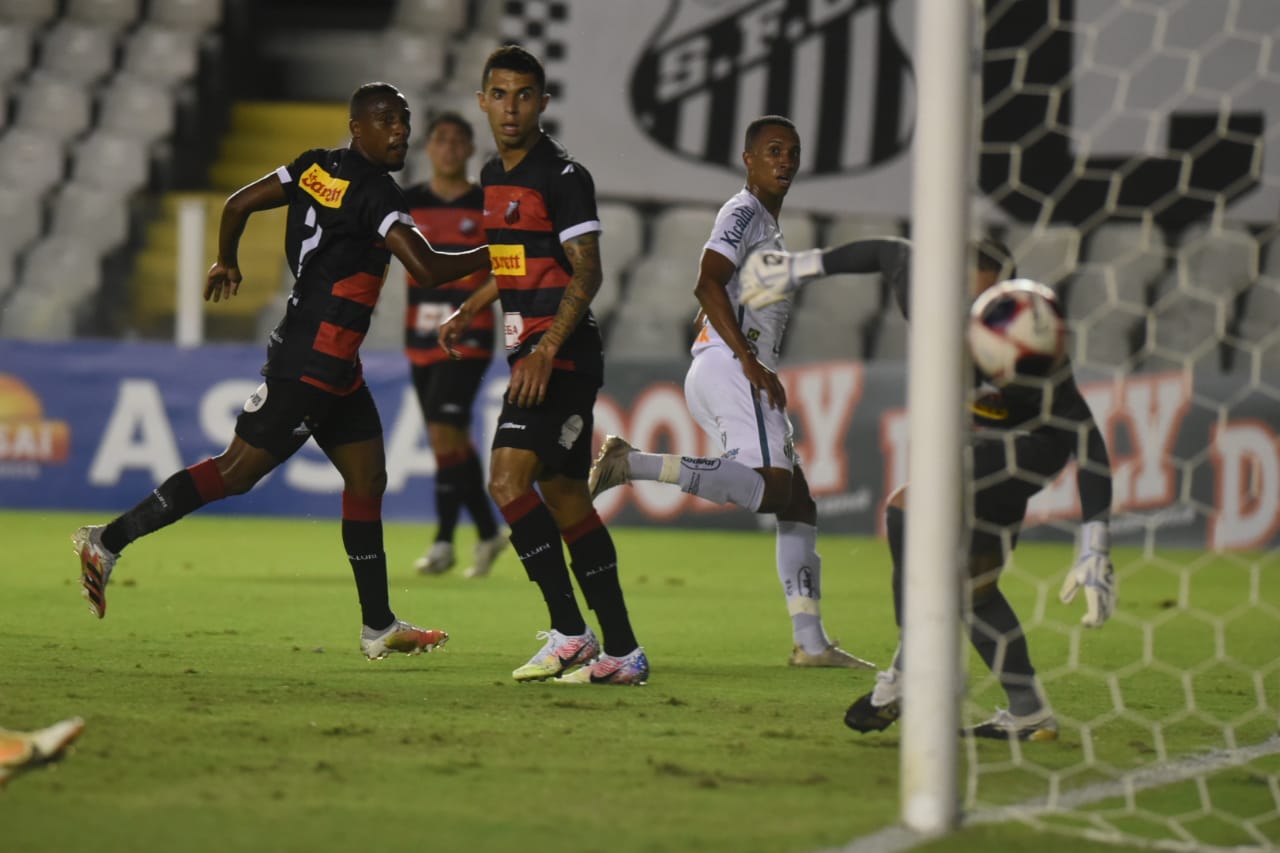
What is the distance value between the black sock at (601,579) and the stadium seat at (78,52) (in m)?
10.8

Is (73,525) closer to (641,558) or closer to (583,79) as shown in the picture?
(641,558)

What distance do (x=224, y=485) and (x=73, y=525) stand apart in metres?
5.62

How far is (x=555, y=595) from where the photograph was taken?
5.36 metres

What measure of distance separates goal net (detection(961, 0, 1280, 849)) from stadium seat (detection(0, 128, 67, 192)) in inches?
278

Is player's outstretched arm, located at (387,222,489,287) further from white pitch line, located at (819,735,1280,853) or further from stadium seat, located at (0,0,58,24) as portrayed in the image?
stadium seat, located at (0,0,58,24)

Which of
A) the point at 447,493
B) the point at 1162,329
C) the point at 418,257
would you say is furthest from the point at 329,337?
the point at 1162,329

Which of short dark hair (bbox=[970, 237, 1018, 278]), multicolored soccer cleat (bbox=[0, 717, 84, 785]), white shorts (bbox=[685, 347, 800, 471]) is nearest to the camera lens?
multicolored soccer cleat (bbox=[0, 717, 84, 785])

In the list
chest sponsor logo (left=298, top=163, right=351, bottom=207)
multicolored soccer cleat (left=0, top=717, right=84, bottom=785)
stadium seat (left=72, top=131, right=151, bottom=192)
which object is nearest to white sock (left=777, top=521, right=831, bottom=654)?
chest sponsor logo (left=298, top=163, right=351, bottom=207)

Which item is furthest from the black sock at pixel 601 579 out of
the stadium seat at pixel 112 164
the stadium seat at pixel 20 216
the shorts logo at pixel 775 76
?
the stadium seat at pixel 112 164

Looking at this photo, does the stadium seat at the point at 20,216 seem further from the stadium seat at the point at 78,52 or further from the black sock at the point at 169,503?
the black sock at the point at 169,503

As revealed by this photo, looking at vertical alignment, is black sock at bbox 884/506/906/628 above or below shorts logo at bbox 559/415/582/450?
below

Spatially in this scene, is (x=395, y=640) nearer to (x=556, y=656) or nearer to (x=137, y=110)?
(x=556, y=656)

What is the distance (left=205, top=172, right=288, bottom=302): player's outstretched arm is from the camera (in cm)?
544

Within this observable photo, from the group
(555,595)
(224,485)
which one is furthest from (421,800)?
(224,485)
